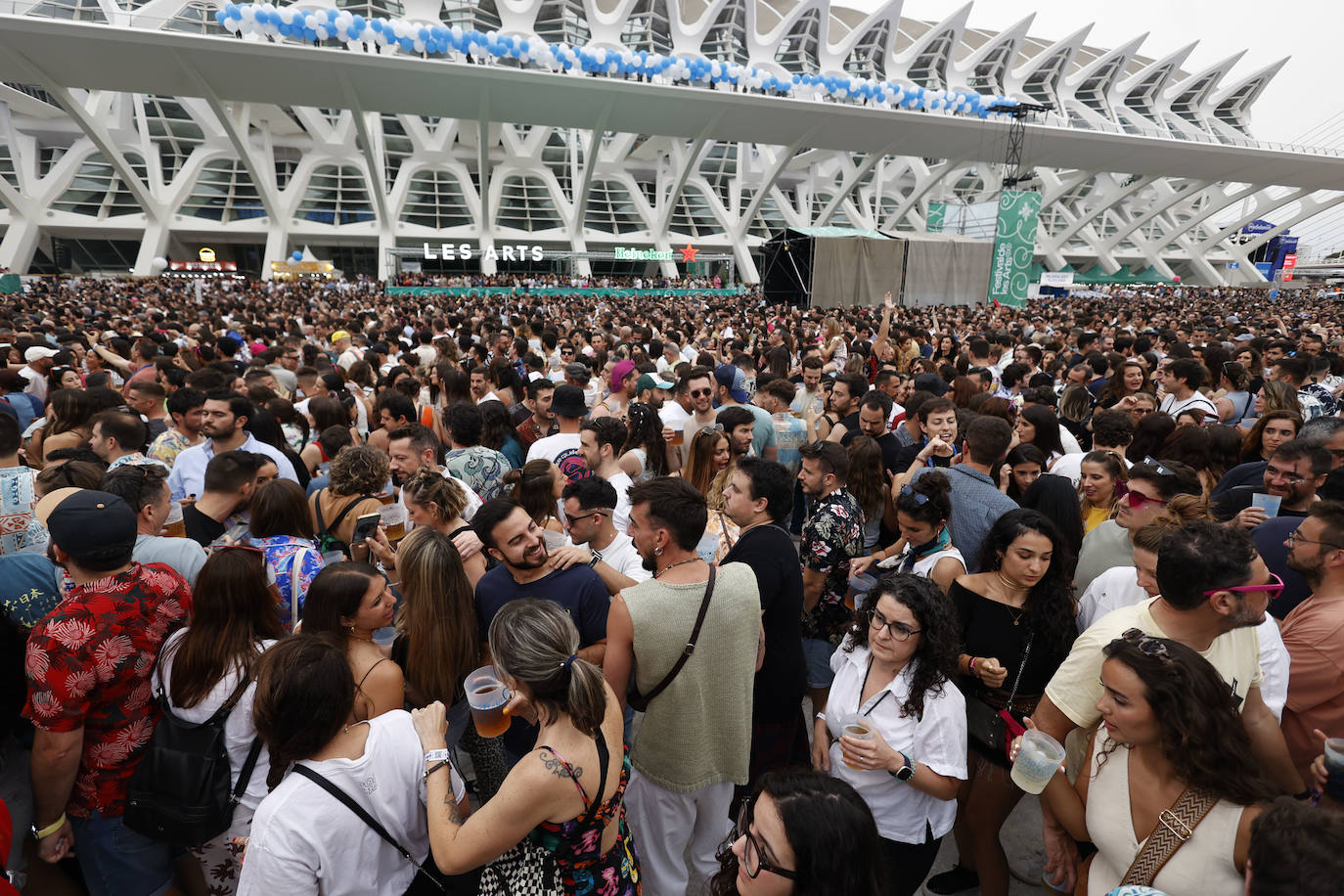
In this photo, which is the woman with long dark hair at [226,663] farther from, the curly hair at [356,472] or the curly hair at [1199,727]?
the curly hair at [1199,727]

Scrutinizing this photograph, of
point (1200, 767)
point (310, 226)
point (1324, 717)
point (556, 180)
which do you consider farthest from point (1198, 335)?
point (310, 226)

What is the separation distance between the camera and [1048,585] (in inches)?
97.2

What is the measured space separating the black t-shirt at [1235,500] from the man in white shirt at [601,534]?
9.97ft

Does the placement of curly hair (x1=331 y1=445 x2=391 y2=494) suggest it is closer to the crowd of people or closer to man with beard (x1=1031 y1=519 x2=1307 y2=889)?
the crowd of people

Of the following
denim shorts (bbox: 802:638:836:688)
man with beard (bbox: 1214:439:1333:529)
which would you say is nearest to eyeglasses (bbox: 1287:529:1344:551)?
man with beard (bbox: 1214:439:1333:529)

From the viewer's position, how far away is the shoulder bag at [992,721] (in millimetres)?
2418

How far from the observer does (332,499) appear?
10.8ft

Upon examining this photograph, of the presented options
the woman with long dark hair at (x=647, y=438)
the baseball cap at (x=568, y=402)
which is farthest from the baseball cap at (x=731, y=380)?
the baseball cap at (x=568, y=402)

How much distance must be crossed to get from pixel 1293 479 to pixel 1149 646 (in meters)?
2.36

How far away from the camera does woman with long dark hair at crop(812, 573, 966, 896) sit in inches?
80.9

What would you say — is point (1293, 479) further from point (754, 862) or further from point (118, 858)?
point (118, 858)

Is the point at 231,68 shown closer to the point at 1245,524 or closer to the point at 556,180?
the point at 556,180

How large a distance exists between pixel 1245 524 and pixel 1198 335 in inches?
456

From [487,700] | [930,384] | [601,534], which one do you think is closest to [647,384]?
[930,384]
